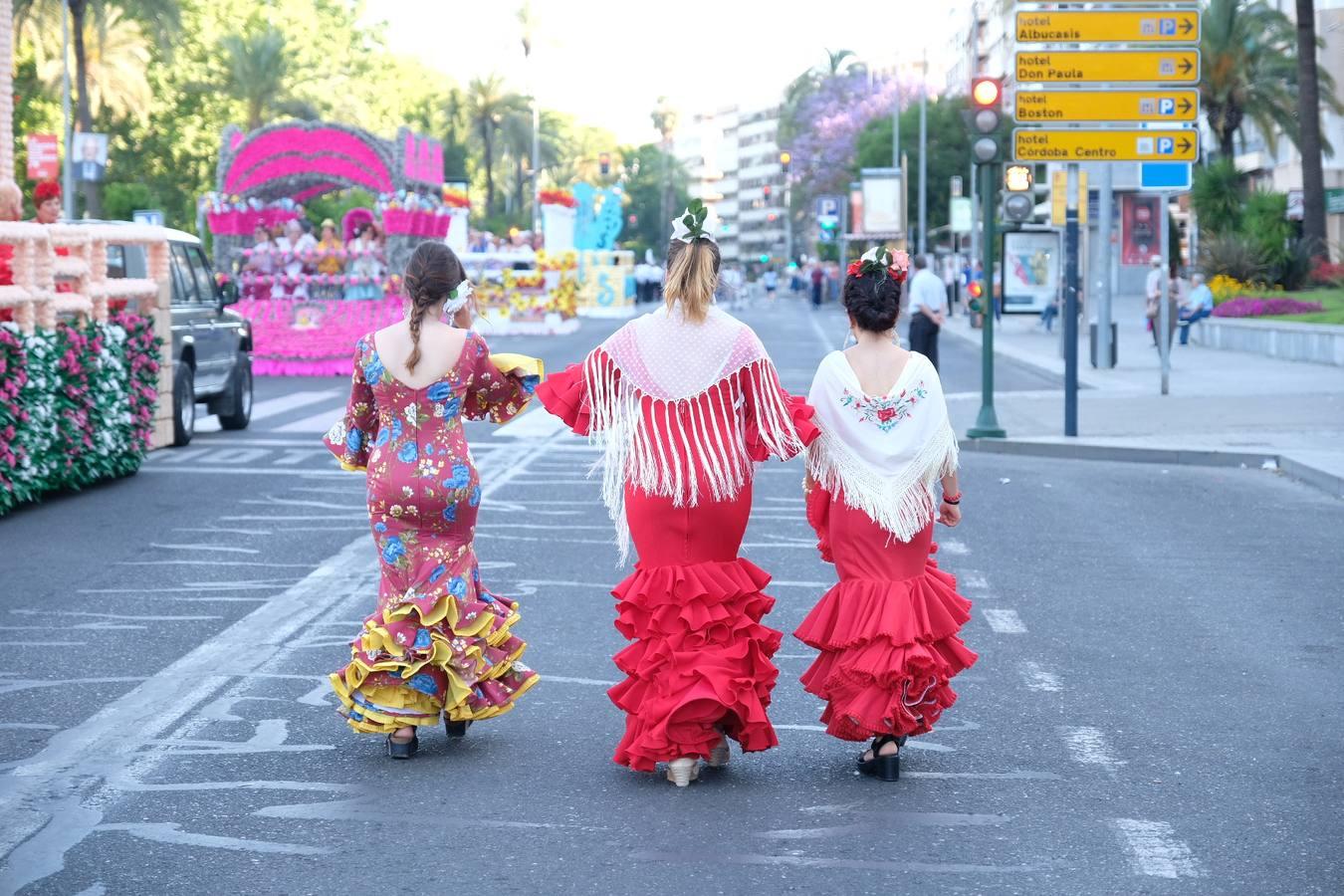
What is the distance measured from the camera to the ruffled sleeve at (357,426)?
6234 millimetres

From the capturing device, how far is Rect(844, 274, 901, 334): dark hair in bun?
6.00 m

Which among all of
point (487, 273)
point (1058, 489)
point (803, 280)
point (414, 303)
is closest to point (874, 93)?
point (803, 280)

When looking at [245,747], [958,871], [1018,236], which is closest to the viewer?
[958,871]

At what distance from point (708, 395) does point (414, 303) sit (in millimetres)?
1044

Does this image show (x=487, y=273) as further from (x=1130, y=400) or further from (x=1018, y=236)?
(x=1130, y=400)

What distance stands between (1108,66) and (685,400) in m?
14.4

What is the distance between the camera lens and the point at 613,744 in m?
6.41

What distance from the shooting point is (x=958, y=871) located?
16.2 ft

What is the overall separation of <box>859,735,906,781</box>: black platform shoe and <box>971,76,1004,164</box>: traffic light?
12450 mm

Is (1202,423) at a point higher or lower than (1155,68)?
lower

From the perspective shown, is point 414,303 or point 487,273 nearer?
point 414,303

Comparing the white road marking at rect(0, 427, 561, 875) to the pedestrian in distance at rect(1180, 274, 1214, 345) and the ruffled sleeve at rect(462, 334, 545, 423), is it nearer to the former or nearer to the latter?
the ruffled sleeve at rect(462, 334, 545, 423)

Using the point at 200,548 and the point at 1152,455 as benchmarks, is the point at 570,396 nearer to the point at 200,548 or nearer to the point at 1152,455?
the point at 200,548

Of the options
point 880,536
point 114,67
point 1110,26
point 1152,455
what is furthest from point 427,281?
point 114,67
